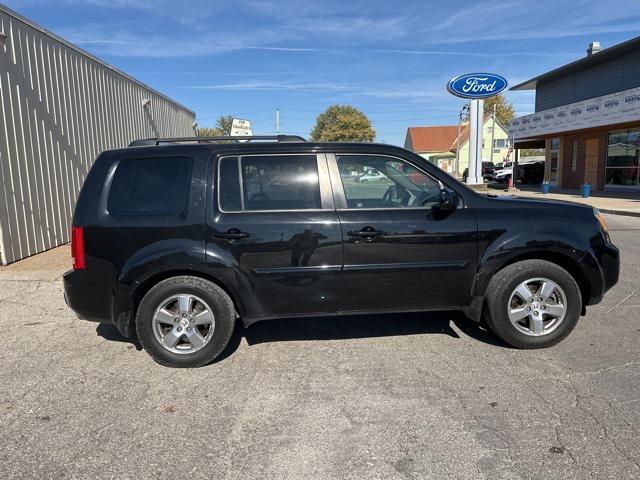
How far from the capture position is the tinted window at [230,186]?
389 cm

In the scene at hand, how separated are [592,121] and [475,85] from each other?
22.3 feet

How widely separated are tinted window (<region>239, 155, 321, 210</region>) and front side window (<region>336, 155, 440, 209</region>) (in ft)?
0.95

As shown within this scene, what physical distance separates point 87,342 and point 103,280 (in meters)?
1.13

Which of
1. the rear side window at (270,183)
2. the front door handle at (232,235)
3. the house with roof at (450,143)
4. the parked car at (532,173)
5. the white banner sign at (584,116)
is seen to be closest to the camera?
the front door handle at (232,235)

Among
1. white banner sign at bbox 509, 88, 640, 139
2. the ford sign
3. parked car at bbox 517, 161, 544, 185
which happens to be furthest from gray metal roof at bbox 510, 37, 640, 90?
parked car at bbox 517, 161, 544, 185

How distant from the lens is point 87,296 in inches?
153

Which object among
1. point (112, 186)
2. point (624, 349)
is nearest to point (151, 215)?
point (112, 186)

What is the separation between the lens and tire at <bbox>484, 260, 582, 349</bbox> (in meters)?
4.02

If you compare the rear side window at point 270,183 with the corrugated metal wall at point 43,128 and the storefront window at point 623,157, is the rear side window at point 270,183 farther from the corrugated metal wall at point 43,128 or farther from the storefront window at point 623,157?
the storefront window at point 623,157

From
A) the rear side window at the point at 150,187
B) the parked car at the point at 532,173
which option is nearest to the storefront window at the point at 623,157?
the parked car at the point at 532,173

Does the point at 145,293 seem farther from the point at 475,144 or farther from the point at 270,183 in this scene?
the point at 475,144

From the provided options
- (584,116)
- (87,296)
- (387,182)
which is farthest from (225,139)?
(584,116)

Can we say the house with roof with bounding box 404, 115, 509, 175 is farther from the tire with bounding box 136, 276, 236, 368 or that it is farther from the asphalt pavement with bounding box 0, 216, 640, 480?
the tire with bounding box 136, 276, 236, 368

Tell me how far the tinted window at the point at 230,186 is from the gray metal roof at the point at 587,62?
21.8 metres
